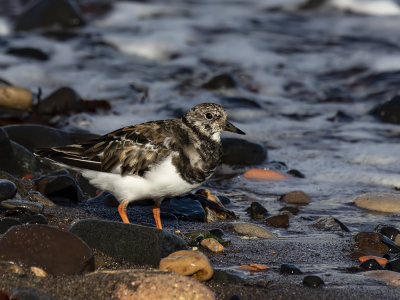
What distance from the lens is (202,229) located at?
4996mm

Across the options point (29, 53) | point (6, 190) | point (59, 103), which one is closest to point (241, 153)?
point (59, 103)

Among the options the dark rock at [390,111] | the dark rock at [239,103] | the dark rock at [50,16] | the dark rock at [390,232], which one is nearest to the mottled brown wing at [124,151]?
the dark rock at [390,232]

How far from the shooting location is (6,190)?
4719 mm

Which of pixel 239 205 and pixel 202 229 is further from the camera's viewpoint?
pixel 239 205

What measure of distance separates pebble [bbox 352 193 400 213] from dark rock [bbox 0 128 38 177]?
293cm

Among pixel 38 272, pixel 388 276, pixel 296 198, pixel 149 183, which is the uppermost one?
pixel 149 183

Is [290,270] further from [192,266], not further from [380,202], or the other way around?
[380,202]

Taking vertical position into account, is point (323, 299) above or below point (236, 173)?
above

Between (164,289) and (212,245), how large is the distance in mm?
1203

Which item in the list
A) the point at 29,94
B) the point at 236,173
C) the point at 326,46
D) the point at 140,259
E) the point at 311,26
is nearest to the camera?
the point at 140,259

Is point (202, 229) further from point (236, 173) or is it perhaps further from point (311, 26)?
point (311, 26)

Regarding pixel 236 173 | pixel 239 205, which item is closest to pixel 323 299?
pixel 239 205

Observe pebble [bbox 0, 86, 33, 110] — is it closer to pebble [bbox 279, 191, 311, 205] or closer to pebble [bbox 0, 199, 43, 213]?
pebble [bbox 0, 199, 43, 213]

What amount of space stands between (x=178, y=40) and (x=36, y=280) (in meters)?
9.45
